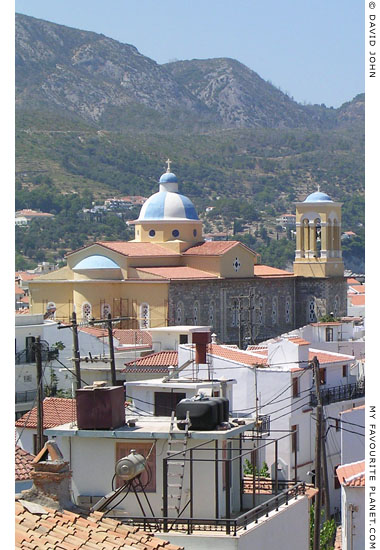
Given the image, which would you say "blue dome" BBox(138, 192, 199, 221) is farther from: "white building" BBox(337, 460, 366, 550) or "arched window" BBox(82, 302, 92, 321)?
"white building" BBox(337, 460, 366, 550)

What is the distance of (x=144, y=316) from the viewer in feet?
171

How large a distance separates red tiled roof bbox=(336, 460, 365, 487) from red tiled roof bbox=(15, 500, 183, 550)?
889 centimetres

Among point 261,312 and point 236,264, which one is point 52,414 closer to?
point 236,264

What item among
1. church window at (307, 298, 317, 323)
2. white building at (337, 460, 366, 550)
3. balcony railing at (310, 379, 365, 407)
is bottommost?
white building at (337, 460, 366, 550)

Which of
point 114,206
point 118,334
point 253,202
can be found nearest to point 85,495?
point 118,334

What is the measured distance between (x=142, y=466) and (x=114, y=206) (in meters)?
138

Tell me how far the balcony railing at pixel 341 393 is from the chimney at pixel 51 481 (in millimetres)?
18983

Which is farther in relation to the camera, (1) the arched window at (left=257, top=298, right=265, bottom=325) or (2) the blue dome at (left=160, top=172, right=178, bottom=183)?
(2) the blue dome at (left=160, top=172, right=178, bottom=183)

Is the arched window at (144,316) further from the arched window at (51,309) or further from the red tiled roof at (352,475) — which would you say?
the red tiled roof at (352,475)

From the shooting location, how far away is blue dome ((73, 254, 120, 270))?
5341 cm

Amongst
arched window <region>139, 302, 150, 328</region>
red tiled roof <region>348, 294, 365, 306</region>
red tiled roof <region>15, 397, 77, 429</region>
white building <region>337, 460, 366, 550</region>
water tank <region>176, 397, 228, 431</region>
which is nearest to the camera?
water tank <region>176, 397, 228, 431</region>

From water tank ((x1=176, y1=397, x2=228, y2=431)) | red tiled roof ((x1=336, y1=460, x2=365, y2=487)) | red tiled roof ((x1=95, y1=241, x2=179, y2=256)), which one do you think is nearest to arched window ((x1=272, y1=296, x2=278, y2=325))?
red tiled roof ((x1=95, y1=241, x2=179, y2=256))

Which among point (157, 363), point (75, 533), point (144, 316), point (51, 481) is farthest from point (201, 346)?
point (144, 316)

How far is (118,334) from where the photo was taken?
4356 centimetres
